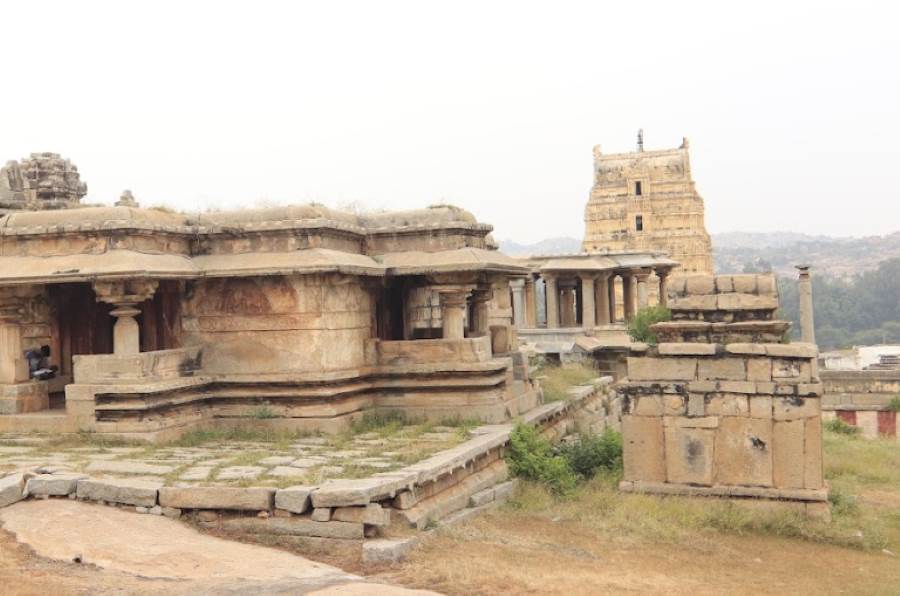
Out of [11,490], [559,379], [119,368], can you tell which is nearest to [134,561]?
[11,490]

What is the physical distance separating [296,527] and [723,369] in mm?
4350

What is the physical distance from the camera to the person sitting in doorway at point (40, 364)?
10.2m

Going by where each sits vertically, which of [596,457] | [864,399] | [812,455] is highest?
[812,455]

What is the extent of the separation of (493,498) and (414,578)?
8.32 feet

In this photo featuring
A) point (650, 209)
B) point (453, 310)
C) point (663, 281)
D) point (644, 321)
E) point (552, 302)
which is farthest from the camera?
point (650, 209)

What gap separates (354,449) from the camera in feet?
28.3

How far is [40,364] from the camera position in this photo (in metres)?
10.4

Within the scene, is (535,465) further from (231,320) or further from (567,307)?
(567,307)

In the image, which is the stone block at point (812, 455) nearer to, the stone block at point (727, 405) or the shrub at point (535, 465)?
the stone block at point (727, 405)

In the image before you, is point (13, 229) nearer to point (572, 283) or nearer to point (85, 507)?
point (85, 507)

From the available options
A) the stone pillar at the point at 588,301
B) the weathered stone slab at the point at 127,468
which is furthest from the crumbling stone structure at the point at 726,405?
the stone pillar at the point at 588,301

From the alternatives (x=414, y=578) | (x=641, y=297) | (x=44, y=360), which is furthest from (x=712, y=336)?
(x=641, y=297)

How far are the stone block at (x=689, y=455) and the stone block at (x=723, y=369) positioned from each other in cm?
51

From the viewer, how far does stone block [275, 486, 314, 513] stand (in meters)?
6.57
